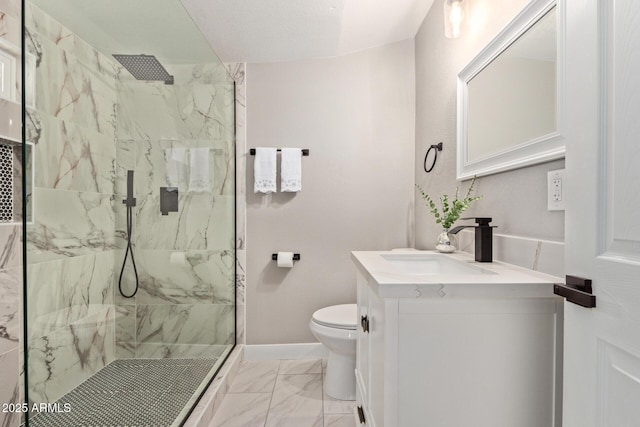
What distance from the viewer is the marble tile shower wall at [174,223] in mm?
1481

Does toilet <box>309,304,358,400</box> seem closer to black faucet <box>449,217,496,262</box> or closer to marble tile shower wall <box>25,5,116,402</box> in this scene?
black faucet <box>449,217,496,262</box>

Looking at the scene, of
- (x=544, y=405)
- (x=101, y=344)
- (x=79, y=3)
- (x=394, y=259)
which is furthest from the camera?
(x=101, y=344)

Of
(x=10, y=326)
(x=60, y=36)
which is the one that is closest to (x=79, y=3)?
(x=60, y=36)

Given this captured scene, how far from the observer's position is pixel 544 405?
33.7 inches

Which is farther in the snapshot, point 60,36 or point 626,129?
point 60,36

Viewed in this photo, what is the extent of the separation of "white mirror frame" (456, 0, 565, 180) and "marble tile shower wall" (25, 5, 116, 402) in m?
1.68

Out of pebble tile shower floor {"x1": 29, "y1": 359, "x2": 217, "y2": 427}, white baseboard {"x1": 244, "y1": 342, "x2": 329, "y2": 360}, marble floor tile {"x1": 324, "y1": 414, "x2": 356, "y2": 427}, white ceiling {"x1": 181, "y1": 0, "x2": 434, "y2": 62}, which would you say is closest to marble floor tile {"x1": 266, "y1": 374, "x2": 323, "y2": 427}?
marble floor tile {"x1": 324, "y1": 414, "x2": 356, "y2": 427}

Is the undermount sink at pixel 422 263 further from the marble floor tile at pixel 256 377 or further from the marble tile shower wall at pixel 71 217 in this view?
the marble tile shower wall at pixel 71 217

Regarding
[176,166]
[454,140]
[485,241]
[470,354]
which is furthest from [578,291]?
[176,166]

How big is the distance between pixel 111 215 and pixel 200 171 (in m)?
0.52

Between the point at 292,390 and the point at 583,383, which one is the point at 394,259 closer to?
the point at 583,383

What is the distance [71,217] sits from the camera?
5.33ft

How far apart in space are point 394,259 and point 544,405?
0.69 metres

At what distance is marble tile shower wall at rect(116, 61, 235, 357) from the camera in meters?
1.48
